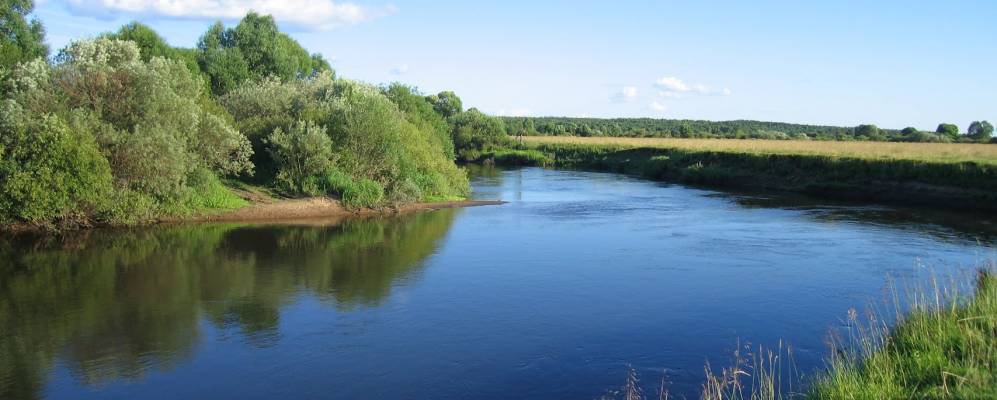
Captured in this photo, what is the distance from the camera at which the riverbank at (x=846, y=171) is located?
109ft

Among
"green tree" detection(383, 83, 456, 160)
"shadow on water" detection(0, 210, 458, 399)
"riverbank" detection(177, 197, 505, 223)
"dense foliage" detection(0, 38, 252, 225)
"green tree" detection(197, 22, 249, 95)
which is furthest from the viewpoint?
"green tree" detection(383, 83, 456, 160)

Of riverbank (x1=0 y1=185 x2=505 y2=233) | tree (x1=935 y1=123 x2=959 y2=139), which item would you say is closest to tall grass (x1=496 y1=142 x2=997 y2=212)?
riverbank (x1=0 y1=185 x2=505 y2=233)

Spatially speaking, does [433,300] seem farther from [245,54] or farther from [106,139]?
[245,54]

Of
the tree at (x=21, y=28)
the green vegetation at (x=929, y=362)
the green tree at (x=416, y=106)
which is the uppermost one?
the tree at (x=21, y=28)

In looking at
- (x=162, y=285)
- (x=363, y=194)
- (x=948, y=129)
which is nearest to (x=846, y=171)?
(x=363, y=194)

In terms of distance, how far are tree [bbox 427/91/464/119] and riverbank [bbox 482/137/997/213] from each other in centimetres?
2374

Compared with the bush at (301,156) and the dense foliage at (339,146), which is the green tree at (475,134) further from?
Result: the bush at (301,156)

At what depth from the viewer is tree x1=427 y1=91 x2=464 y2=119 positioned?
82.0m

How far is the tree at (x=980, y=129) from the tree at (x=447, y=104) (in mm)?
51444

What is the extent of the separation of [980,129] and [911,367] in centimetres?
8430

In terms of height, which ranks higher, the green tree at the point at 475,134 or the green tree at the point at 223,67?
the green tree at the point at 223,67

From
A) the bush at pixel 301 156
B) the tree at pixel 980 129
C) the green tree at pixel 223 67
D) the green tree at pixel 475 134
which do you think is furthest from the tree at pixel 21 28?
the tree at pixel 980 129

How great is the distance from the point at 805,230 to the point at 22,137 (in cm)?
2443

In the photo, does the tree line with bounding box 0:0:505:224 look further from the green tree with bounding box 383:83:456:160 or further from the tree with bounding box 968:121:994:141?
the tree with bounding box 968:121:994:141
